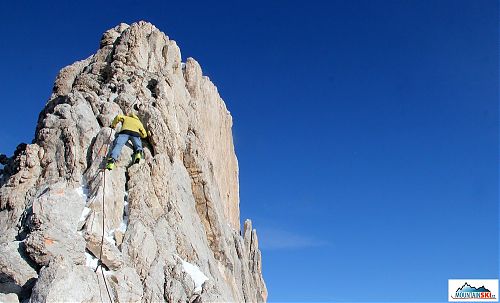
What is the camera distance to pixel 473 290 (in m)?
25.0

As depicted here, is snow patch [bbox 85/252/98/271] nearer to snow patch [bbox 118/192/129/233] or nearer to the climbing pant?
snow patch [bbox 118/192/129/233]

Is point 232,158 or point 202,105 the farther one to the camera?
point 232,158

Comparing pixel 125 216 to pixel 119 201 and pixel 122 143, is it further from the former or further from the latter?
pixel 122 143

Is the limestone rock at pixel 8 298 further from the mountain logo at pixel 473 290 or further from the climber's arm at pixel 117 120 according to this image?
the mountain logo at pixel 473 290

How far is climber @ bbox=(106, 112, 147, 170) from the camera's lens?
66.9 ft

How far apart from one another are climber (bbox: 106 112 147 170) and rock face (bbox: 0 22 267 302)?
0.50m

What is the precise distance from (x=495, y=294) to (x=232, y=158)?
24012mm

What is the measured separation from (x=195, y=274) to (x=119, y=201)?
409 cm

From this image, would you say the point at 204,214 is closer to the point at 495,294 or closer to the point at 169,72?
the point at 169,72

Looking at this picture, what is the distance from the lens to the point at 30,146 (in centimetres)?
2288

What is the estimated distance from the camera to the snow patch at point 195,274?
61.2ft

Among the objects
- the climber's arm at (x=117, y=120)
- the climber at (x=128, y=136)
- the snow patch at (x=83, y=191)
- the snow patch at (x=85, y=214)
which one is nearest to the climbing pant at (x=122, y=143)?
the climber at (x=128, y=136)

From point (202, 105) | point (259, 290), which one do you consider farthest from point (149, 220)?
point (259, 290)

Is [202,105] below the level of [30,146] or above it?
above
